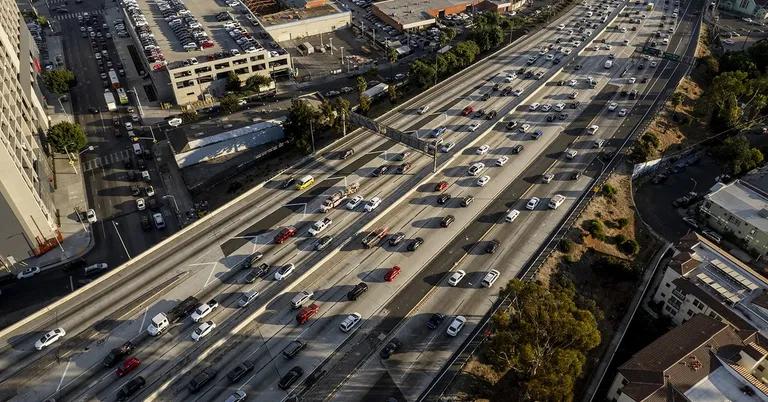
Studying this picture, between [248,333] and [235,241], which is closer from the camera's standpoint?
[248,333]

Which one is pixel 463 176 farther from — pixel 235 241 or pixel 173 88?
pixel 173 88

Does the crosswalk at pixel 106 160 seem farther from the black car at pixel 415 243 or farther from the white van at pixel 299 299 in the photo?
the black car at pixel 415 243

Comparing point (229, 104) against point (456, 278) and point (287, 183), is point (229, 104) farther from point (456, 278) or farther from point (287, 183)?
point (456, 278)

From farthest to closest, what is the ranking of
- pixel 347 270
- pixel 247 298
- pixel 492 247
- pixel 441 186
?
pixel 441 186
pixel 492 247
pixel 347 270
pixel 247 298

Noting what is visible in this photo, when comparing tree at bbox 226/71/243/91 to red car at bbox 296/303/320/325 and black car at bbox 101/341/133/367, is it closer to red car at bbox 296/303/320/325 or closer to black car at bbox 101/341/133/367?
red car at bbox 296/303/320/325

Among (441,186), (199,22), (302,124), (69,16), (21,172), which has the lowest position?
(441,186)

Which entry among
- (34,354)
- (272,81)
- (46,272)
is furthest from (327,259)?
(272,81)

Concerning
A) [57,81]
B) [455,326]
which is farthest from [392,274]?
[57,81]

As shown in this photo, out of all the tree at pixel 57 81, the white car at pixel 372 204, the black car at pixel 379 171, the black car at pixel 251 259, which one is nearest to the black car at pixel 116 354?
the black car at pixel 251 259
